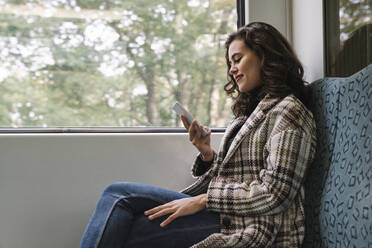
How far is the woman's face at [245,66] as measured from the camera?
136cm

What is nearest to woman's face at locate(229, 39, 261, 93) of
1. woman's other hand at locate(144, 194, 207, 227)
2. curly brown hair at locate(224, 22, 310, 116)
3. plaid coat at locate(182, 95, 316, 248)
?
curly brown hair at locate(224, 22, 310, 116)

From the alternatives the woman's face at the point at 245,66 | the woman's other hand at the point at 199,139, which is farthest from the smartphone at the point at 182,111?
the woman's face at the point at 245,66

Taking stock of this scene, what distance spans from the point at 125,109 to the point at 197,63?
0.41 meters

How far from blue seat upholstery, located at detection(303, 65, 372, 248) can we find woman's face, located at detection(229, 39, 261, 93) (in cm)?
23

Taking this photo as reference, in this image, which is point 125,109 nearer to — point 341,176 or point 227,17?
point 227,17

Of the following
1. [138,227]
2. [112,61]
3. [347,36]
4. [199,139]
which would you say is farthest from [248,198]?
[112,61]

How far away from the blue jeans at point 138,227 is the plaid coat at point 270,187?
0.16 ft

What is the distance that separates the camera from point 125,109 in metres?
1.83

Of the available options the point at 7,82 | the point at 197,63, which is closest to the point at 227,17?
the point at 197,63

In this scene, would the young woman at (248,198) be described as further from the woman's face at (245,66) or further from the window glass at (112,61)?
the window glass at (112,61)

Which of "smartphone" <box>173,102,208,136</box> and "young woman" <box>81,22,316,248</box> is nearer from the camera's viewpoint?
"young woman" <box>81,22,316,248</box>

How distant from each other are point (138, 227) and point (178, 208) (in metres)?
0.13

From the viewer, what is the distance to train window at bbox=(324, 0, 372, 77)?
120cm

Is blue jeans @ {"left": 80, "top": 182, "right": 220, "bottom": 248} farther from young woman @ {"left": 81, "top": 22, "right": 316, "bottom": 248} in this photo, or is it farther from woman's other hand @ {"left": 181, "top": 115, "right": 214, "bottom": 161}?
woman's other hand @ {"left": 181, "top": 115, "right": 214, "bottom": 161}
